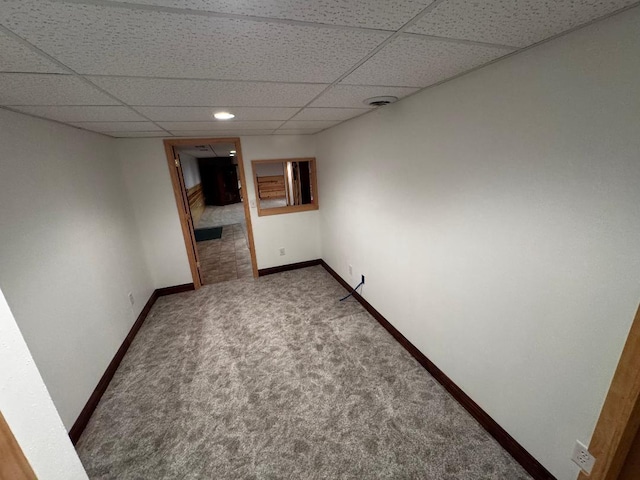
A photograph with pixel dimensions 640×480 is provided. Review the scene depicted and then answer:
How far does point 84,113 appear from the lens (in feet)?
5.84

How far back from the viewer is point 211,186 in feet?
37.7

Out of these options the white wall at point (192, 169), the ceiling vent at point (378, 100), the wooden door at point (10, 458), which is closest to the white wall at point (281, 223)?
the ceiling vent at point (378, 100)

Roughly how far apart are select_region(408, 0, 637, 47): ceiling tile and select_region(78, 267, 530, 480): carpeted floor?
82.1 inches

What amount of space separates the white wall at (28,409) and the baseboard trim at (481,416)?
6.70 ft

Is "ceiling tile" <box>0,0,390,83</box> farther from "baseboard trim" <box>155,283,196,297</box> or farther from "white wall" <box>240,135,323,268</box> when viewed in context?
"baseboard trim" <box>155,283,196,297</box>

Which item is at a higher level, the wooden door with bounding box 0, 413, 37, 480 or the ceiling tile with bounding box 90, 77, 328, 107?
the ceiling tile with bounding box 90, 77, 328, 107

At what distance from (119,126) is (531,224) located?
3.22m

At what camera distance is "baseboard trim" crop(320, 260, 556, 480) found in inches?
53.8

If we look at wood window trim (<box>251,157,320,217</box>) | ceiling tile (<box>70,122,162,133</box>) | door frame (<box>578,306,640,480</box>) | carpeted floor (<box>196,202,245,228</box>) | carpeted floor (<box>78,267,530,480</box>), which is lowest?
carpeted floor (<box>78,267,530,480</box>)

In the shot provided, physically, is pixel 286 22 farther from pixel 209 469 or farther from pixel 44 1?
pixel 209 469

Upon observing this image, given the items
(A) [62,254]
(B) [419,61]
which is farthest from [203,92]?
(A) [62,254]

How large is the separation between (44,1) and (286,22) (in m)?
0.58

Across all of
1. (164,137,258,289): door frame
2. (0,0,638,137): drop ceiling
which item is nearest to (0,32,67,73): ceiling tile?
(0,0,638,137): drop ceiling

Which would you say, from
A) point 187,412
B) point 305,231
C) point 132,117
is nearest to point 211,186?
point 305,231
